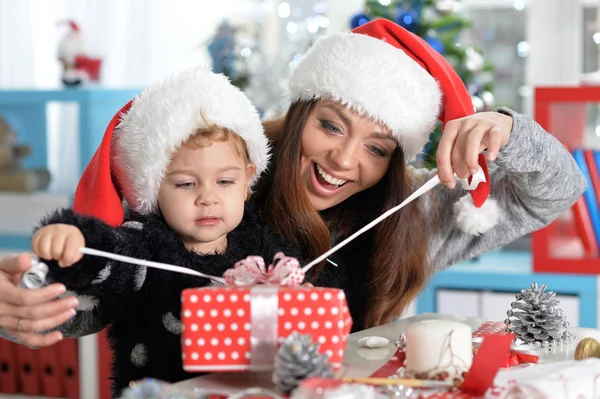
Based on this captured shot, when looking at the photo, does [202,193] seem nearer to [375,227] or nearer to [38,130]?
[375,227]

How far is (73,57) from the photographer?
9.92ft

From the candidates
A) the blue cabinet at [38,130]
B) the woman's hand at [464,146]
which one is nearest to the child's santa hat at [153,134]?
the woman's hand at [464,146]

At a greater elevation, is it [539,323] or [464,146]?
[464,146]

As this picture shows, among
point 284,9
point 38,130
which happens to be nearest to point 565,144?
point 284,9

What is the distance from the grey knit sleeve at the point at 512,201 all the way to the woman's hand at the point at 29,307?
84cm

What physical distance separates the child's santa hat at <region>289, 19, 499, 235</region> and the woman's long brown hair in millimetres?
60

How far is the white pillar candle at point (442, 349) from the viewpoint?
971mm

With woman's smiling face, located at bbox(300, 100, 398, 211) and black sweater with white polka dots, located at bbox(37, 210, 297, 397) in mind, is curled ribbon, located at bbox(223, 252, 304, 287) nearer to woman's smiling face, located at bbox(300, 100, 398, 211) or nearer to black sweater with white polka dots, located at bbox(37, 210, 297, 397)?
black sweater with white polka dots, located at bbox(37, 210, 297, 397)

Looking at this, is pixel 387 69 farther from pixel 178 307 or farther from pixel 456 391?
pixel 456 391

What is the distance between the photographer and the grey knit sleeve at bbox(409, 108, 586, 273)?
5.08 ft

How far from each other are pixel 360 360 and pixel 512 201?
71 centimetres

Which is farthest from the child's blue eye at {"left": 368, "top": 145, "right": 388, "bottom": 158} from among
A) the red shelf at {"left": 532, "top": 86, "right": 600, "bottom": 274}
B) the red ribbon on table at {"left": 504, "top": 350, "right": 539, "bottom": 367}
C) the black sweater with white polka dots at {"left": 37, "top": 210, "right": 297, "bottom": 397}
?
the red shelf at {"left": 532, "top": 86, "right": 600, "bottom": 274}

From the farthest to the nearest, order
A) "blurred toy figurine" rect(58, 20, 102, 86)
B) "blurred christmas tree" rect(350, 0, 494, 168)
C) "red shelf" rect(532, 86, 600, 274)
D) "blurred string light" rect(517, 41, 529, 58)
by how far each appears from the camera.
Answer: "blurred string light" rect(517, 41, 529, 58)
"blurred toy figurine" rect(58, 20, 102, 86)
"blurred christmas tree" rect(350, 0, 494, 168)
"red shelf" rect(532, 86, 600, 274)

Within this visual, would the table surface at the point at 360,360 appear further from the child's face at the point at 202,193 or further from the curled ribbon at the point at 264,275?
the child's face at the point at 202,193
